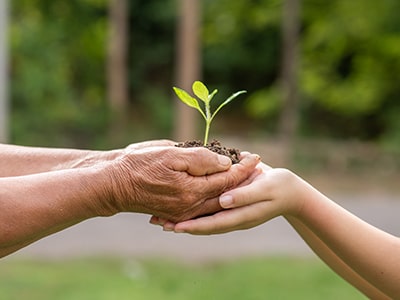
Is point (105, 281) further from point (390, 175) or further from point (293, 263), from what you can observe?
point (390, 175)

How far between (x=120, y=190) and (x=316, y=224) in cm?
71

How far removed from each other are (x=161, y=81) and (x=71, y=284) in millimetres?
17647

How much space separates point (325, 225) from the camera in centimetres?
274

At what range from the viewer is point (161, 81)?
24328mm

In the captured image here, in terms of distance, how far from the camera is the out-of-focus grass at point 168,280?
264 inches

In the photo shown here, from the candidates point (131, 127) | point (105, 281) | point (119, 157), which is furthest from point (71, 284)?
point (131, 127)

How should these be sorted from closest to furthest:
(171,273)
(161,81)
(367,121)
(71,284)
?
1. (71,284)
2. (171,273)
3. (367,121)
4. (161,81)

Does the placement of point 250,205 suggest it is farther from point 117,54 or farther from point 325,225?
point 117,54

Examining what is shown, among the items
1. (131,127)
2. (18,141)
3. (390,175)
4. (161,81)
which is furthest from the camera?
(161,81)

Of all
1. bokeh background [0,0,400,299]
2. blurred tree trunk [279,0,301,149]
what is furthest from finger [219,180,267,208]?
blurred tree trunk [279,0,301,149]

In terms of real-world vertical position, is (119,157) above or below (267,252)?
above

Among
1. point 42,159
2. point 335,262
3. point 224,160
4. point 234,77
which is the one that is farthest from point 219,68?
point 224,160

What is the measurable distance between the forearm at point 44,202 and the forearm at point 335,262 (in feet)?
2.55

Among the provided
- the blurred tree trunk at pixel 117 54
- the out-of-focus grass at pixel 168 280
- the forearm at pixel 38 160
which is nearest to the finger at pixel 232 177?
the forearm at pixel 38 160
